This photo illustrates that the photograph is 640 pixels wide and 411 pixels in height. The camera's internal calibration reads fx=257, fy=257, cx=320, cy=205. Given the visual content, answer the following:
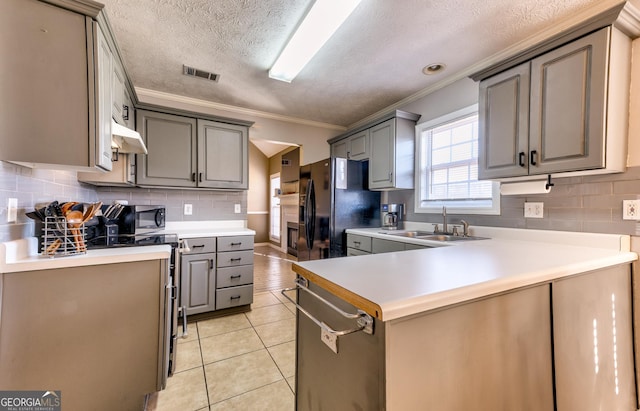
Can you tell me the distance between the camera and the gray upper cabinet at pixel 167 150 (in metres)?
2.57

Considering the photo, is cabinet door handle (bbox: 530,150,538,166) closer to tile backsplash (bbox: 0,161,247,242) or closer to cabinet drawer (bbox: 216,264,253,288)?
cabinet drawer (bbox: 216,264,253,288)

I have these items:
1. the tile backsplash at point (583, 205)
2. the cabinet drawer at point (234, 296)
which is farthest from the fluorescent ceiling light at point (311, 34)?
the cabinet drawer at point (234, 296)

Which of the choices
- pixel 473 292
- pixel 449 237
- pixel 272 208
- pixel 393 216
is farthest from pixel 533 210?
pixel 272 208

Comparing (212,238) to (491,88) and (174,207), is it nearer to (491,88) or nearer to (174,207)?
(174,207)

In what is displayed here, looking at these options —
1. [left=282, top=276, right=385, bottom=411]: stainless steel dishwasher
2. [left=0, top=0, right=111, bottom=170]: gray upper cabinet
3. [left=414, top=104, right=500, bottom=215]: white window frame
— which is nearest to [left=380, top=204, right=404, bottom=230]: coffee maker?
[left=414, top=104, right=500, bottom=215]: white window frame

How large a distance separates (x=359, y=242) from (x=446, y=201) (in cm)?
100

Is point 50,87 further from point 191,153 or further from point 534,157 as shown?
point 534,157

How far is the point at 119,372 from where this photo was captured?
133 cm

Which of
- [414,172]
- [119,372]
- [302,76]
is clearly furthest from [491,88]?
[119,372]

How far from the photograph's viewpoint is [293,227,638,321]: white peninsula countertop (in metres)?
0.70

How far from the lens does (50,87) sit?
4.08ft

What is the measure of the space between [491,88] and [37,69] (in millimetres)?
2691

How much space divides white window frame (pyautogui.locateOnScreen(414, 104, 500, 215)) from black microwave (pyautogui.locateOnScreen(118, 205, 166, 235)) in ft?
9.02

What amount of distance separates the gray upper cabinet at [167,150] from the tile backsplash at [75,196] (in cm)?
31
